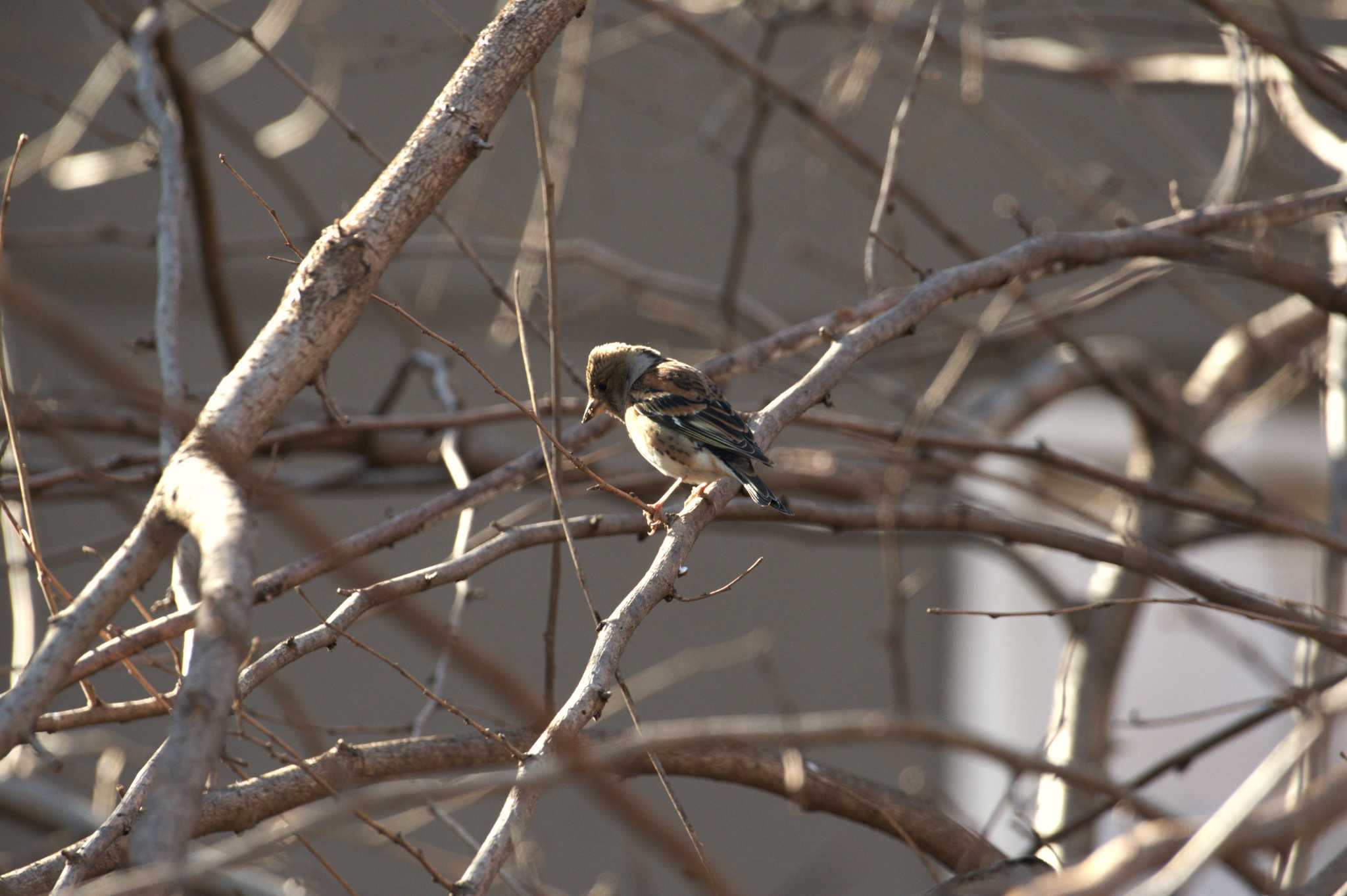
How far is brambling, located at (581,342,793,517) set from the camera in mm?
3174

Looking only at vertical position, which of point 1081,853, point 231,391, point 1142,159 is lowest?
point 231,391

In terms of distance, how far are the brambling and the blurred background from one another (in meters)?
1.59

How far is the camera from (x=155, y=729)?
19.6ft

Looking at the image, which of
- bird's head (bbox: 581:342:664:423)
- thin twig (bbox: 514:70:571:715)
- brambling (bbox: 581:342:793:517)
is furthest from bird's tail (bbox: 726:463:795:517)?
thin twig (bbox: 514:70:571:715)

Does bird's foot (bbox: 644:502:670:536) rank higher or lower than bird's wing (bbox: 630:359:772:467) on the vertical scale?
lower

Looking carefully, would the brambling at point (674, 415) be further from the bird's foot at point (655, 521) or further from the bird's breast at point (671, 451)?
the bird's foot at point (655, 521)

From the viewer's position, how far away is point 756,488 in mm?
3010

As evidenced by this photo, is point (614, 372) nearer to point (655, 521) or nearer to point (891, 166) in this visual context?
point (655, 521)

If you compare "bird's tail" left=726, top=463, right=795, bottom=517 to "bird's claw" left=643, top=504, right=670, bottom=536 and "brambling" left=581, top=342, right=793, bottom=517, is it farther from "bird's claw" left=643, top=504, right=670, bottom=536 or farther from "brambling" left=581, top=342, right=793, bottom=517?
"bird's claw" left=643, top=504, right=670, bottom=536

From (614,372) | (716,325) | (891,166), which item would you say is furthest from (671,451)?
(716,325)

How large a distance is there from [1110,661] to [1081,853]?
0.73 m

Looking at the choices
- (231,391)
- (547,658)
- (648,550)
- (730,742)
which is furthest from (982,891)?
(648,550)

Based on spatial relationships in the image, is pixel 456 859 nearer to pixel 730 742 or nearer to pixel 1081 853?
pixel 730 742

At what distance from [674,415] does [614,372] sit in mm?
313
